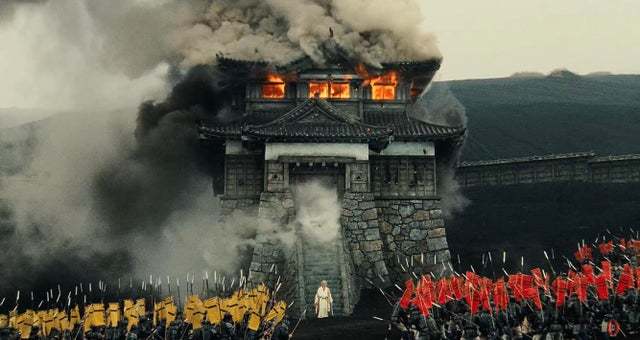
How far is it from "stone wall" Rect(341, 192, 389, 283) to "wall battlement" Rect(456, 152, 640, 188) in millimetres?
13375

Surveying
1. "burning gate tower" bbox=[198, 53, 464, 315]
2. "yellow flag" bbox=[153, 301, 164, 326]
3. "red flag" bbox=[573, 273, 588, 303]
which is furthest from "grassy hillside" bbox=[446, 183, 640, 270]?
"yellow flag" bbox=[153, 301, 164, 326]

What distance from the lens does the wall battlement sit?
3481cm

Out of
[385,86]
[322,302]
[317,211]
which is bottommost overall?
[322,302]

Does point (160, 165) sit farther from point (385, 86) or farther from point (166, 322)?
point (166, 322)

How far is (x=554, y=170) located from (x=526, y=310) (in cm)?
2308

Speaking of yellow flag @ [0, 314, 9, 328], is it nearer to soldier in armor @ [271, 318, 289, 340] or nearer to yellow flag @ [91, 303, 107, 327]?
yellow flag @ [91, 303, 107, 327]

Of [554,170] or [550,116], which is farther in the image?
[550,116]

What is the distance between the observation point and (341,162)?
27.9 m

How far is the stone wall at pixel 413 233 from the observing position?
29.1 m

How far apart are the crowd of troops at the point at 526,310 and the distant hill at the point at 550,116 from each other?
3124 centimetres

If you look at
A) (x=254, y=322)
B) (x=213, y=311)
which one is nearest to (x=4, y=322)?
(x=213, y=311)

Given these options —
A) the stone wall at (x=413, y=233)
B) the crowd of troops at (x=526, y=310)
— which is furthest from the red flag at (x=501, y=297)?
the stone wall at (x=413, y=233)

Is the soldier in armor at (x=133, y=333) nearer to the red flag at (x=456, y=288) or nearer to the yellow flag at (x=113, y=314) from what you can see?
the yellow flag at (x=113, y=314)

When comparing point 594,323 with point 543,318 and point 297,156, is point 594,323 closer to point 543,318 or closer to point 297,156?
point 543,318
